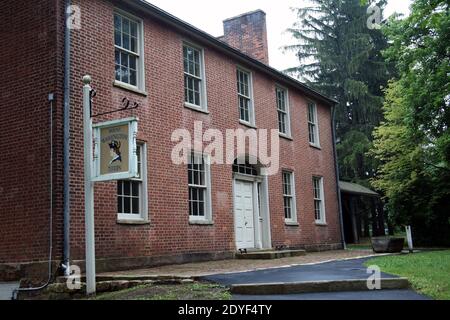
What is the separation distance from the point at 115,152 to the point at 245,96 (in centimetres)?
967

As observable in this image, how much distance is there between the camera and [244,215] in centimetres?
1600

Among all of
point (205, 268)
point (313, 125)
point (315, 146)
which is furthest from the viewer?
point (313, 125)

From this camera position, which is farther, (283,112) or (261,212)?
(283,112)

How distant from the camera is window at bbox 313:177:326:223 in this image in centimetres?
2072

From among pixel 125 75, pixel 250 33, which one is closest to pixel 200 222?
pixel 125 75

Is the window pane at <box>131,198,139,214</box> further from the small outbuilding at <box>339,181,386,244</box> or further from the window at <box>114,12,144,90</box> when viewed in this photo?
the small outbuilding at <box>339,181,386,244</box>

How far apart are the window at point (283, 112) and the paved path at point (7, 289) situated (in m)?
11.4

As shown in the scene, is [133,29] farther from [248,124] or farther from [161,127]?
[248,124]

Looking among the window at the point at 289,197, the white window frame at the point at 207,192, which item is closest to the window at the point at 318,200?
the window at the point at 289,197

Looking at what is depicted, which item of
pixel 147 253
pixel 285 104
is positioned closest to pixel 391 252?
pixel 285 104

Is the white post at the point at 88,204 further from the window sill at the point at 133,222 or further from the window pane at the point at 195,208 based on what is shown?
the window pane at the point at 195,208

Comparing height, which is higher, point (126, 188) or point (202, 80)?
point (202, 80)
